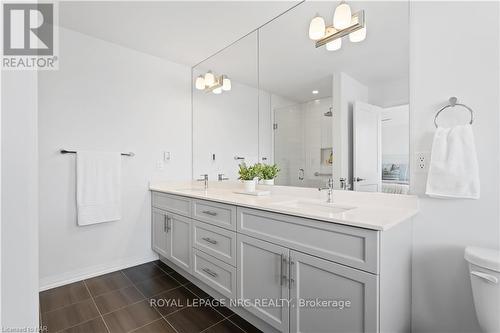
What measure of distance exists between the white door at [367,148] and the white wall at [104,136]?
6.71ft

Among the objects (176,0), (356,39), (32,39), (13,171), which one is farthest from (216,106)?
(13,171)

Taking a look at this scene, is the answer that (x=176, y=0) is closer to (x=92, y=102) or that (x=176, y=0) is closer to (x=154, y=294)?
(x=92, y=102)

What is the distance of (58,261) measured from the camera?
2.19 meters

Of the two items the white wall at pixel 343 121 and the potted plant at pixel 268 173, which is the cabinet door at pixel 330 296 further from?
the potted plant at pixel 268 173

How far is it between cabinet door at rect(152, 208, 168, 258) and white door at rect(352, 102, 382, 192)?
1.86 m

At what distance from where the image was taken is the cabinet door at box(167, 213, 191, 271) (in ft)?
7.03

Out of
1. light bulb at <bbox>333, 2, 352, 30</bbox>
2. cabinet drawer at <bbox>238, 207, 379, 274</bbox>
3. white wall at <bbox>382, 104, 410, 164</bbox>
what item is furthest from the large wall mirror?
cabinet drawer at <bbox>238, 207, 379, 274</bbox>

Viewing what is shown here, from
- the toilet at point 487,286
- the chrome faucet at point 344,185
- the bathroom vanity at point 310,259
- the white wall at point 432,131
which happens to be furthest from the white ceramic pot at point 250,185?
the toilet at point 487,286

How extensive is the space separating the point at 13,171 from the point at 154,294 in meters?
2.09

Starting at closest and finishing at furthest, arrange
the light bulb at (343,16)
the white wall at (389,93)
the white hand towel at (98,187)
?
the white wall at (389,93)
the light bulb at (343,16)
the white hand towel at (98,187)

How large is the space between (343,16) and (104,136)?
2.32 m

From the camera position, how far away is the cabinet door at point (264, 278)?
54.4 inches

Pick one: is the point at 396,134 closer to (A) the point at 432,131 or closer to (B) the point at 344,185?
(A) the point at 432,131

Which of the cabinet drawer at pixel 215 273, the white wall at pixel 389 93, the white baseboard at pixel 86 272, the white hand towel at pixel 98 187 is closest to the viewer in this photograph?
the white wall at pixel 389 93
